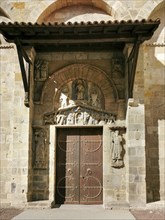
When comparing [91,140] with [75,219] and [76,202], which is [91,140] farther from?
[75,219]

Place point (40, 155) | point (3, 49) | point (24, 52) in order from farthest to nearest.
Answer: point (3, 49)
point (40, 155)
point (24, 52)

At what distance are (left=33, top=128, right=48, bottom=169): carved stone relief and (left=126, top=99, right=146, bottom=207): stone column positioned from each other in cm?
232

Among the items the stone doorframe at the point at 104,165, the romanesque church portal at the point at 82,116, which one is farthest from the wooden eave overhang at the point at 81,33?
the stone doorframe at the point at 104,165

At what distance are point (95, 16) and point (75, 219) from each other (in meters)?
5.94

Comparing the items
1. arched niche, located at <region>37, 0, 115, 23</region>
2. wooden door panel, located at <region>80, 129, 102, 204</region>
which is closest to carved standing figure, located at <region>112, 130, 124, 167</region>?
wooden door panel, located at <region>80, 129, 102, 204</region>

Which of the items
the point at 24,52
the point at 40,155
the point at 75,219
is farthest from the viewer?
the point at 40,155

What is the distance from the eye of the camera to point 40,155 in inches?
347

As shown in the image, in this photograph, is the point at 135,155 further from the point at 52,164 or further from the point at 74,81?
the point at 74,81

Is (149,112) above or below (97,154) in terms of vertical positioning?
above

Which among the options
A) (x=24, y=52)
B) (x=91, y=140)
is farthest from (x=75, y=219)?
(x=24, y=52)

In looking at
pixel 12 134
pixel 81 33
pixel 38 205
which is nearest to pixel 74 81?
pixel 81 33

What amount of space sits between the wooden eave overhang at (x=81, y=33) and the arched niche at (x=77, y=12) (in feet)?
4.53

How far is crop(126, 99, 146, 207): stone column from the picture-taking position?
8211mm

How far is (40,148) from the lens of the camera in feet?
29.0
